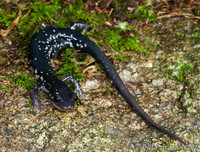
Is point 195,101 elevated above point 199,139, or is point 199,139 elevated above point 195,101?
point 195,101

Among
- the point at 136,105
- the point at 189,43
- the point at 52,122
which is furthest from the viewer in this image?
the point at 189,43

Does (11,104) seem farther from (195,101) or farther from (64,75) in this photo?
(195,101)

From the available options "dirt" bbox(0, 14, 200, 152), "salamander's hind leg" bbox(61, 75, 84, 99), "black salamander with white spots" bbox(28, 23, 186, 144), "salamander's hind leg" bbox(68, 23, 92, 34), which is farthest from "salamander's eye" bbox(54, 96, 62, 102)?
"salamander's hind leg" bbox(68, 23, 92, 34)

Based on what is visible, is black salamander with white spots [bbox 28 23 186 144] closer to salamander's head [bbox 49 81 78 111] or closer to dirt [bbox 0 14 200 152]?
salamander's head [bbox 49 81 78 111]

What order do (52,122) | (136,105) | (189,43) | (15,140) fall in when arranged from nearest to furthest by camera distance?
(15,140), (52,122), (136,105), (189,43)

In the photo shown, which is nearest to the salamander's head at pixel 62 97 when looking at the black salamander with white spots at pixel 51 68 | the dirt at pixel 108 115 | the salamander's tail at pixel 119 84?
the black salamander with white spots at pixel 51 68

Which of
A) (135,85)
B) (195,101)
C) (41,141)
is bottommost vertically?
(195,101)

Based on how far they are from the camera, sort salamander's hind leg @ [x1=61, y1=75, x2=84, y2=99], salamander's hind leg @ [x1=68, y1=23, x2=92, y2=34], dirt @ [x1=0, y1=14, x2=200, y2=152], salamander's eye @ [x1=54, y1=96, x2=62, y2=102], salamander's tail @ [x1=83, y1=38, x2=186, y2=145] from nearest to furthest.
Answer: dirt @ [x1=0, y1=14, x2=200, y2=152]
salamander's tail @ [x1=83, y1=38, x2=186, y2=145]
salamander's eye @ [x1=54, y1=96, x2=62, y2=102]
salamander's hind leg @ [x1=61, y1=75, x2=84, y2=99]
salamander's hind leg @ [x1=68, y1=23, x2=92, y2=34]

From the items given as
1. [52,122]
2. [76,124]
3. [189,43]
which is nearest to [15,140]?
[52,122]
